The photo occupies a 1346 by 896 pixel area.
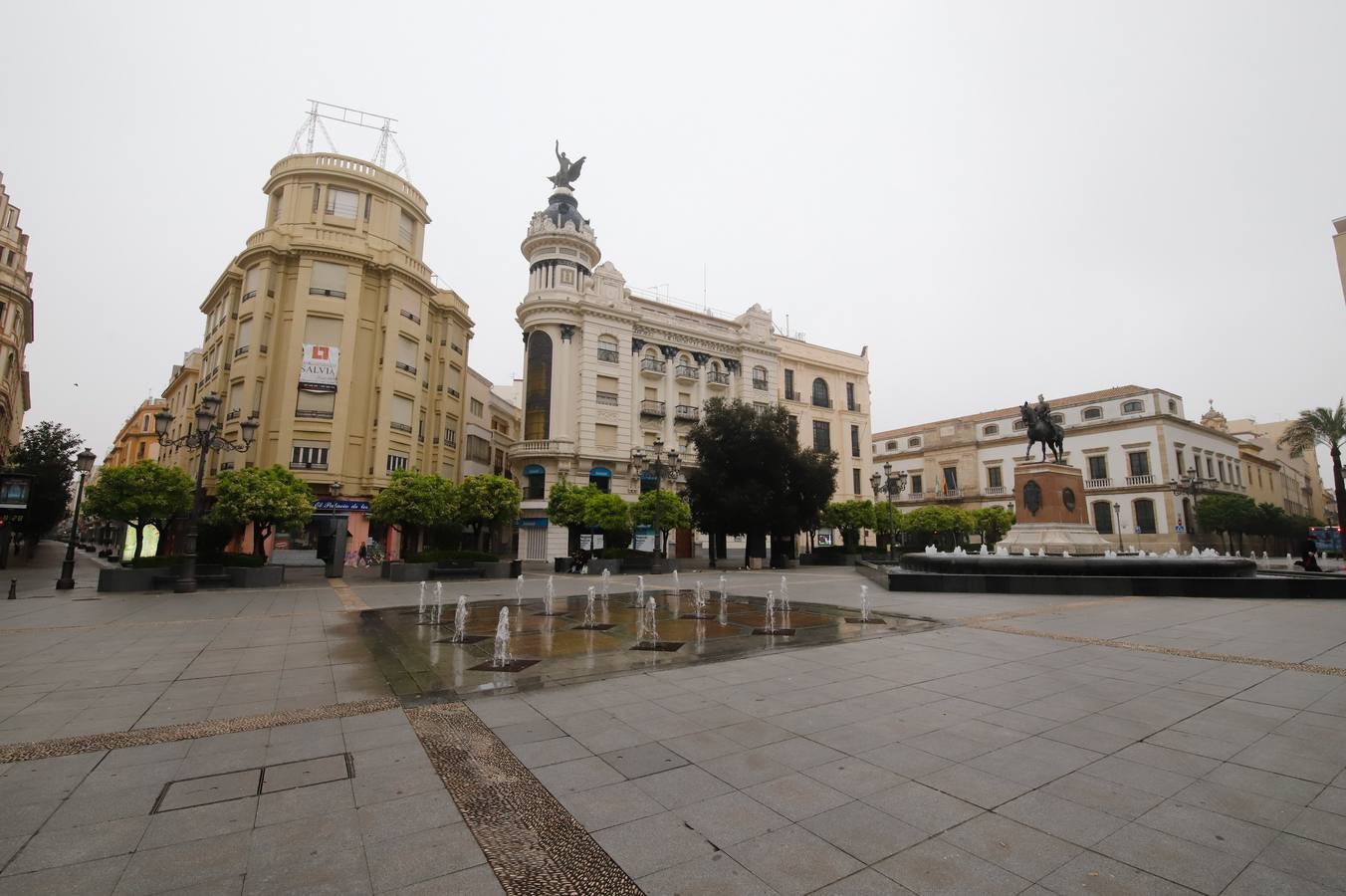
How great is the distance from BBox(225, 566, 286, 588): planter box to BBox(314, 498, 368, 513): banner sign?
9413 millimetres

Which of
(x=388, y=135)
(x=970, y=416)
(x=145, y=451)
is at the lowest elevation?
(x=145, y=451)

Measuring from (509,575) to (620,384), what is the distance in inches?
628

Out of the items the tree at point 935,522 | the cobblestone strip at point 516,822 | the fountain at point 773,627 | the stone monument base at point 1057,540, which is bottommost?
the cobblestone strip at point 516,822

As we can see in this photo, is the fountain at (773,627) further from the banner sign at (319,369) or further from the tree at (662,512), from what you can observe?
the banner sign at (319,369)

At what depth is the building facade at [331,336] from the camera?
29.8 meters

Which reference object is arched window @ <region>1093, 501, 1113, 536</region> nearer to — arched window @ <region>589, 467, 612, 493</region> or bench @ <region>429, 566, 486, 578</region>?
arched window @ <region>589, 467, 612, 493</region>

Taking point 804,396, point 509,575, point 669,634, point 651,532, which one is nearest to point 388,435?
point 509,575

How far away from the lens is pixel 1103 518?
47.5m

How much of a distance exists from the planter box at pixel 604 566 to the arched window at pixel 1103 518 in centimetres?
4094

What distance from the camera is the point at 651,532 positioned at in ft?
114

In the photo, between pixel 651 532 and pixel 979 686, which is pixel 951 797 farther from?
pixel 651 532

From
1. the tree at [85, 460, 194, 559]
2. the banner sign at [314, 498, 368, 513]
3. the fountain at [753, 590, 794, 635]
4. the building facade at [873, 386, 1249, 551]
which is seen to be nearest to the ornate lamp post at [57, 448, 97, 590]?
the tree at [85, 460, 194, 559]

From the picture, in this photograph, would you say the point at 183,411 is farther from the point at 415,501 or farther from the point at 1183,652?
the point at 1183,652

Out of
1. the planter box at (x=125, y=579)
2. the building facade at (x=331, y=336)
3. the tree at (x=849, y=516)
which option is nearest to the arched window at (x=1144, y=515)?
the tree at (x=849, y=516)
